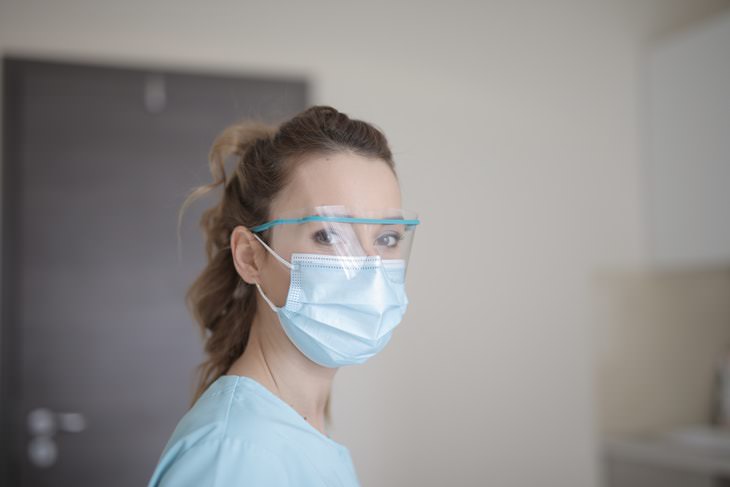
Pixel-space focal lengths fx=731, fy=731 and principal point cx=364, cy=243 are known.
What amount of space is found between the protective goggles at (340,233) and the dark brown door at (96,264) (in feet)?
3.34

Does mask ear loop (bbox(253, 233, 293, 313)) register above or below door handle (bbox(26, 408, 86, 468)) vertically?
above

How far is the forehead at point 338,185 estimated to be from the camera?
1220 mm

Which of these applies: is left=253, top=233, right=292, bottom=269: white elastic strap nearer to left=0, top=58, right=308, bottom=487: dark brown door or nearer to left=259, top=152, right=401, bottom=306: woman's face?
left=259, top=152, right=401, bottom=306: woman's face

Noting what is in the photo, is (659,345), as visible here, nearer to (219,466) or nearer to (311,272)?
(311,272)

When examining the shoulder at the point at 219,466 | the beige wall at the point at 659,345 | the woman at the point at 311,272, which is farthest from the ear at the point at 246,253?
the beige wall at the point at 659,345

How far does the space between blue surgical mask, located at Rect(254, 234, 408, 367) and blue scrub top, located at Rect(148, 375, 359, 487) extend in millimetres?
120

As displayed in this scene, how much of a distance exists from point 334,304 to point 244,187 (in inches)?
11.8

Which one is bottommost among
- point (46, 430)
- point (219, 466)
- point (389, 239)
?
point (46, 430)

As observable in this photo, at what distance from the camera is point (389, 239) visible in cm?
127

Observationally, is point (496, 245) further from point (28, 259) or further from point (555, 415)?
point (28, 259)

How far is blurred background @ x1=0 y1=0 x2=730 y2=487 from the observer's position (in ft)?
7.55

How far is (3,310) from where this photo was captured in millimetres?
2229

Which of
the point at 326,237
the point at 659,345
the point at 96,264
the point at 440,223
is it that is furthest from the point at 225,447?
the point at 659,345

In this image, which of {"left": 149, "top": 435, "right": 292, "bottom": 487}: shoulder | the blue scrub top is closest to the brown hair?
the blue scrub top
